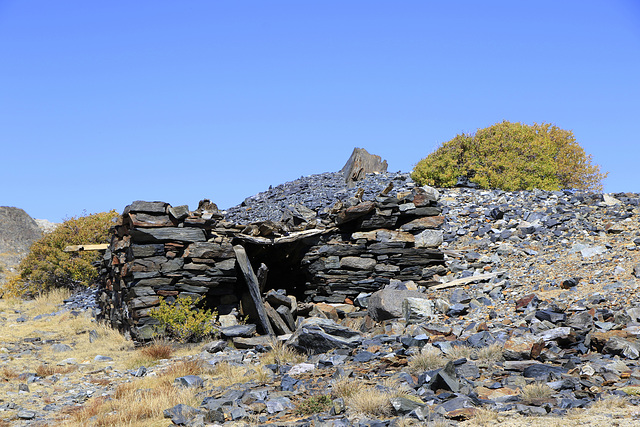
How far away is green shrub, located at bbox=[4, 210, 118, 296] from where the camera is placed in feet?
69.5

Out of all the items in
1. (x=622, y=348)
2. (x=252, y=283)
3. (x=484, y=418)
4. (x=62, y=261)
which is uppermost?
(x=62, y=261)

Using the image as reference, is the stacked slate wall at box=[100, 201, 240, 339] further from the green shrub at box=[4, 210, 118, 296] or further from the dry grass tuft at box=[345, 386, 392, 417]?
the green shrub at box=[4, 210, 118, 296]

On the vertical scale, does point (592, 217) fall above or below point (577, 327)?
above

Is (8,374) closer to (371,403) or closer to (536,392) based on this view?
(371,403)

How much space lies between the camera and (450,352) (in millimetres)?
8812

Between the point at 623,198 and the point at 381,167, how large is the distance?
34.4 feet

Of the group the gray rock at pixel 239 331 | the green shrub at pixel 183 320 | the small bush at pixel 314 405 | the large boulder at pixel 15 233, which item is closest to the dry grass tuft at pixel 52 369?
the green shrub at pixel 183 320

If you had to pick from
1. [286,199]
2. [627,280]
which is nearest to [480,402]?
[627,280]

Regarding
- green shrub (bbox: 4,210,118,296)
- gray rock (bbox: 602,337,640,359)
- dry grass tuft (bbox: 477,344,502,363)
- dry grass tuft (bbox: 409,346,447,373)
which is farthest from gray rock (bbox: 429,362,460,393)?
green shrub (bbox: 4,210,118,296)

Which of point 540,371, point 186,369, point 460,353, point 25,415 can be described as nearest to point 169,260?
point 186,369

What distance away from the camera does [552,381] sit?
718 centimetres

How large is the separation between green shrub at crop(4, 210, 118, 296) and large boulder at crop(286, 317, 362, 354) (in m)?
Answer: 12.9

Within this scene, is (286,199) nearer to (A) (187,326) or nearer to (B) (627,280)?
(A) (187,326)

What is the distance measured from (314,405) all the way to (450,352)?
279 centimetres
